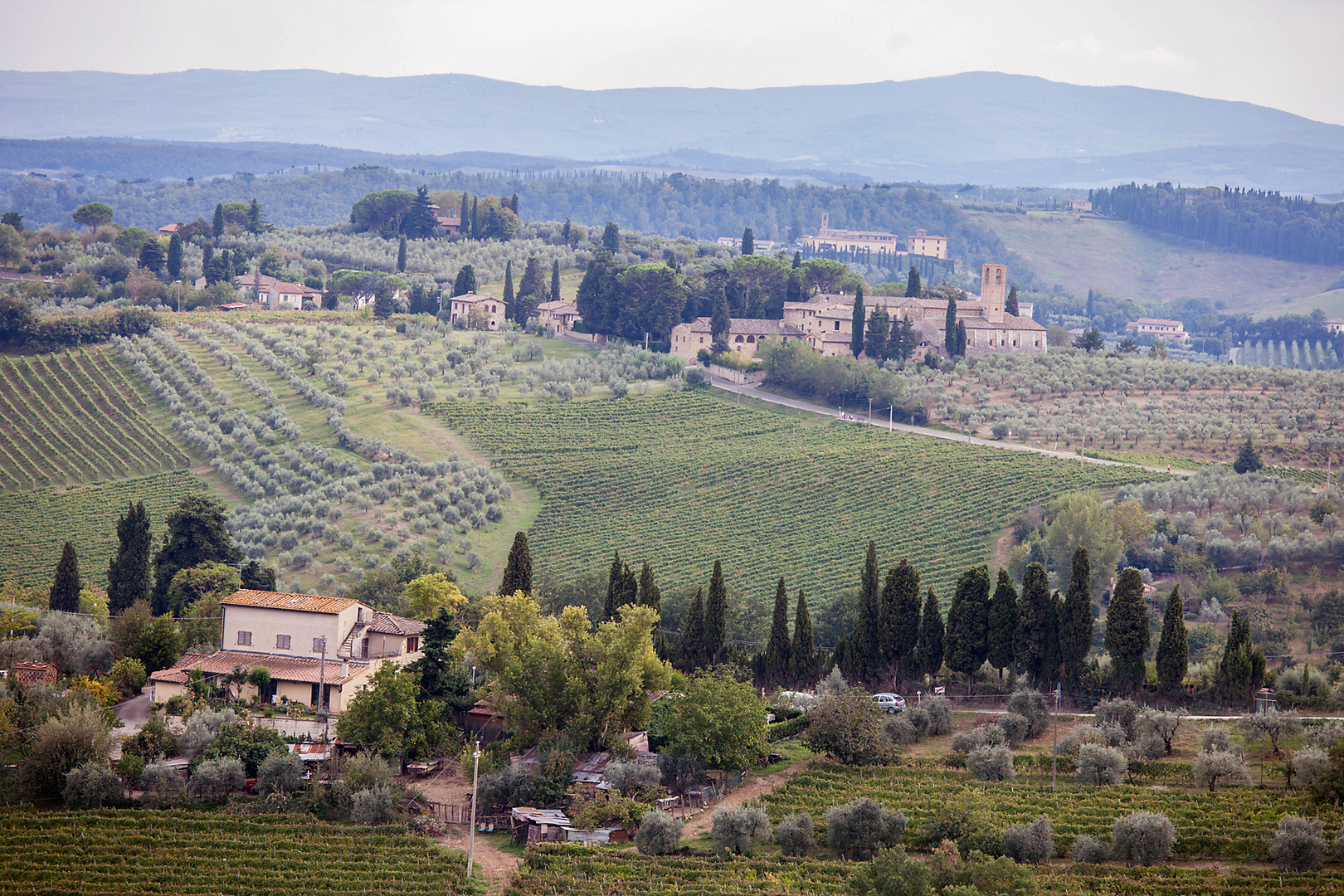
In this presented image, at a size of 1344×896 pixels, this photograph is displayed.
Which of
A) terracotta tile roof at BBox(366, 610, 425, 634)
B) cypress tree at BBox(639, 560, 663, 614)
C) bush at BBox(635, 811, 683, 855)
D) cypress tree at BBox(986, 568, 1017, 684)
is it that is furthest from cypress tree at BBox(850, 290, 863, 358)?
bush at BBox(635, 811, 683, 855)

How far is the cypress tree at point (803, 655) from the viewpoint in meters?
43.9

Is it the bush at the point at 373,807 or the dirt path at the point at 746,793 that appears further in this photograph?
the dirt path at the point at 746,793

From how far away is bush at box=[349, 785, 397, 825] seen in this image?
107ft

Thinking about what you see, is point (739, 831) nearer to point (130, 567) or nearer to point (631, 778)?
point (631, 778)

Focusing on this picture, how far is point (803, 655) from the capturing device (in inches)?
1729

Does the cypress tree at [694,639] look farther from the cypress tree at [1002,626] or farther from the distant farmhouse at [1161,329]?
the distant farmhouse at [1161,329]

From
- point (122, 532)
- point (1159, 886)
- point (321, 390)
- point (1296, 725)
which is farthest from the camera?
point (321, 390)

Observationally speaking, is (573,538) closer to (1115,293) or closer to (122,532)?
(122,532)

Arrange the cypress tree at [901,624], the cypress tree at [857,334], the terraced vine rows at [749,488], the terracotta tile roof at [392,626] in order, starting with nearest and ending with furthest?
the terracotta tile roof at [392,626] < the cypress tree at [901,624] < the terraced vine rows at [749,488] < the cypress tree at [857,334]

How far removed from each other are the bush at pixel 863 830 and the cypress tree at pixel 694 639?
47.4 feet

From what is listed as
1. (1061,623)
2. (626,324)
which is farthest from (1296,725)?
(626,324)

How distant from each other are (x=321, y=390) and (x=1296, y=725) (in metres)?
55.0

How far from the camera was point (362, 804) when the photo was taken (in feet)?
108

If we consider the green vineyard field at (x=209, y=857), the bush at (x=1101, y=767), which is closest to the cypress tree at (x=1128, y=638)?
the bush at (x=1101, y=767)
